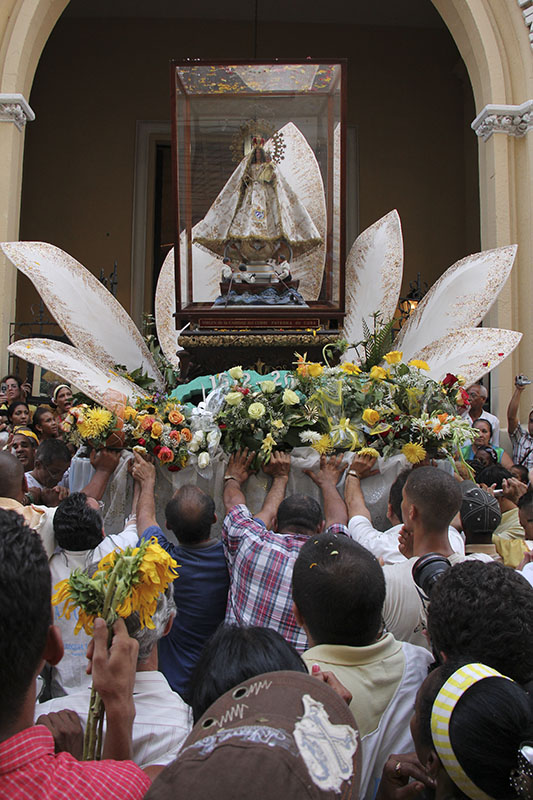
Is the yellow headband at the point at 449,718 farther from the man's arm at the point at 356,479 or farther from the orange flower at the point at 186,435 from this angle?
the orange flower at the point at 186,435

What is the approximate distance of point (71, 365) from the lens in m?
4.22

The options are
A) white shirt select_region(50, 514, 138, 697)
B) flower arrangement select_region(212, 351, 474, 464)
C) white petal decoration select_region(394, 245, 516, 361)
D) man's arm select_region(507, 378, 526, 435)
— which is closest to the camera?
white shirt select_region(50, 514, 138, 697)

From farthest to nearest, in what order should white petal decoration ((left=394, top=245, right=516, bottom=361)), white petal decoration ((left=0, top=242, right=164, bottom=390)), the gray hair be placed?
white petal decoration ((left=394, top=245, right=516, bottom=361)), white petal decoration ((left=0, top=242, right=164, bottom=390)), the gray hair

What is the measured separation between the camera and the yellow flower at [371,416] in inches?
160

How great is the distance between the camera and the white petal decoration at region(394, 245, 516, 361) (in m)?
5.01

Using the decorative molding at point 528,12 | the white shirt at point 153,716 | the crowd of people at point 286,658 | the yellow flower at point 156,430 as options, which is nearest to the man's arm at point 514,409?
the crowd of people at point 286,658

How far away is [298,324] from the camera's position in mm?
5602

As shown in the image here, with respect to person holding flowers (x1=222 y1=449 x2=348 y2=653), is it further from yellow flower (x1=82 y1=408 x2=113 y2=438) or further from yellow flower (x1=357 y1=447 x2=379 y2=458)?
yellow flower (x1=82 y1=408 x2=113 y2=438)

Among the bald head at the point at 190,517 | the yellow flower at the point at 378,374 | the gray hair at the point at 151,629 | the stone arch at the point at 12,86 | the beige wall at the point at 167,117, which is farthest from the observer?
the beige wall at the point at 167,117

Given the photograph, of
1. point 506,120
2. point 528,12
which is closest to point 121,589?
point 506,120

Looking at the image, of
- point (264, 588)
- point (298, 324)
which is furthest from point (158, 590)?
point (298, 324)

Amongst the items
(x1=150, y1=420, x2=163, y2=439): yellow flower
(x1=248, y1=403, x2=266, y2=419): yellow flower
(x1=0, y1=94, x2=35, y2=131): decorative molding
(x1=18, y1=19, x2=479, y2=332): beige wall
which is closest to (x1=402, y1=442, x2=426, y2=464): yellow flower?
(x1=248, y1=403, x2=266, y2=419): yellow flower

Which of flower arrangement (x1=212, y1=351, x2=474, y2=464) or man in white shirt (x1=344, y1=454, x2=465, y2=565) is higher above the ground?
flower arrangement (x1=212, y1=351, x2=474, y2=464)

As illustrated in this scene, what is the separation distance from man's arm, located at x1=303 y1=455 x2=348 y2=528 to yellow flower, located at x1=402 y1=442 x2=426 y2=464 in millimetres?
323
